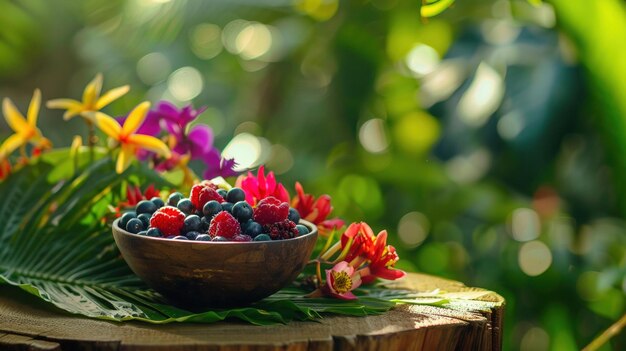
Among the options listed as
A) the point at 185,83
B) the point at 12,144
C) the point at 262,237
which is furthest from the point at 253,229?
the point at 185,83

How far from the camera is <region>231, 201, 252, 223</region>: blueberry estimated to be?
875mm

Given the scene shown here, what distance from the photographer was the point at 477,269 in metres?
1.97

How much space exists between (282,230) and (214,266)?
9cm

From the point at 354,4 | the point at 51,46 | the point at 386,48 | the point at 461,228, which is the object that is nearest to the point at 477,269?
the point at 461,228

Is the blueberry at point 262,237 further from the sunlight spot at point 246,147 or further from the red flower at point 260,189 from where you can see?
the sunlight spot at point 246,147

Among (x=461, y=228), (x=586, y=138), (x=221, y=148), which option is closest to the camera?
(x=586, y=138)

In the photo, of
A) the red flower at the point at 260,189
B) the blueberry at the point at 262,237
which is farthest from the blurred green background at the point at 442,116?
the blueberry at the point at 262,237

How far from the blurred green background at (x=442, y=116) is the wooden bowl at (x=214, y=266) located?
684mm

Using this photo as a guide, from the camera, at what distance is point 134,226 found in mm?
885

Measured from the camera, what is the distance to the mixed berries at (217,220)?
2.79 feet

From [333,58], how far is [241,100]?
550mm

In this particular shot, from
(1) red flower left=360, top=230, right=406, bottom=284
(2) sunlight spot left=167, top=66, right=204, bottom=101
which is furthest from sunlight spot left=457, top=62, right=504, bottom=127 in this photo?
(2) sunlight spot left=167, top=66, right=204, bottom=101

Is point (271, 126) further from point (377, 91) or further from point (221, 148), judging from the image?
point (377, 91)

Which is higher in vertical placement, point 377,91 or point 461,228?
point 377,91
